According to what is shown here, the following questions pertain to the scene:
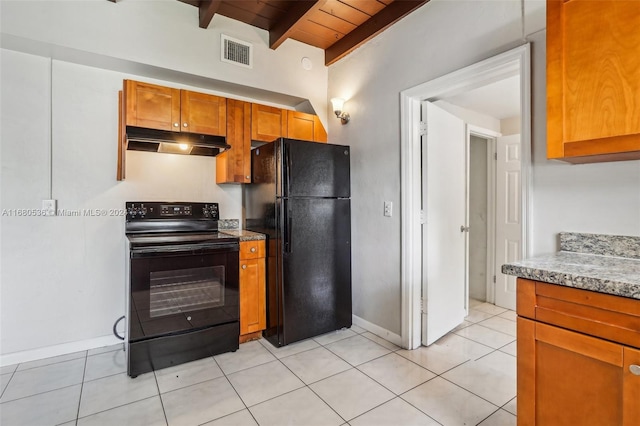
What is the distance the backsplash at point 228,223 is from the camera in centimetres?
311

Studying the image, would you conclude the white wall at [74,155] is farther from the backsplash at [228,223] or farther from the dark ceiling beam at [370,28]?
the dark ceiling beam at [370,28]

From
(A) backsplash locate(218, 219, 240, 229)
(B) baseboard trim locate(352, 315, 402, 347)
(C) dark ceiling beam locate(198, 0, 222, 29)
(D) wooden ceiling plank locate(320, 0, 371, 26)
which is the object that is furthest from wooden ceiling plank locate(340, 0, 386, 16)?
(B) baseboard trim locate(352, 315, 402, 347)

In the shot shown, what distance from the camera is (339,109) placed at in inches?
124

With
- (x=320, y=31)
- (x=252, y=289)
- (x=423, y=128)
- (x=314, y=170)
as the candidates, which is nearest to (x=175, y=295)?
(x=252, y=289)

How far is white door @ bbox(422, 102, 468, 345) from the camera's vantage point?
260 centimetres

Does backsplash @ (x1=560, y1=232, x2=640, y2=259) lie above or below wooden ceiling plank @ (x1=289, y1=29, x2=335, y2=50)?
below

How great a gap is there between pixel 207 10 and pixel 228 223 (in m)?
1.84

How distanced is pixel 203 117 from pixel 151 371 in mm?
1993

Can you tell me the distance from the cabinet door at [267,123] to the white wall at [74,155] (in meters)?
0.35

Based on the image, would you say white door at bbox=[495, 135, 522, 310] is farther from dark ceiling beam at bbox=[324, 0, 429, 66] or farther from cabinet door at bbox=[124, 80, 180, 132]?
cabinet door at bbox=[124, 80, 180, 132]

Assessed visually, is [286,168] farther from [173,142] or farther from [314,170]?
[173,142]

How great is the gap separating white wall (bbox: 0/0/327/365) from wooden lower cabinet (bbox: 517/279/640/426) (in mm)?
2824

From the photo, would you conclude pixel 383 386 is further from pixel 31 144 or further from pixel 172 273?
pixel 31 144

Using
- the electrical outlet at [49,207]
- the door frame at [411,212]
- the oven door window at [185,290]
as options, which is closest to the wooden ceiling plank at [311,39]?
the door frame at [411,212]
